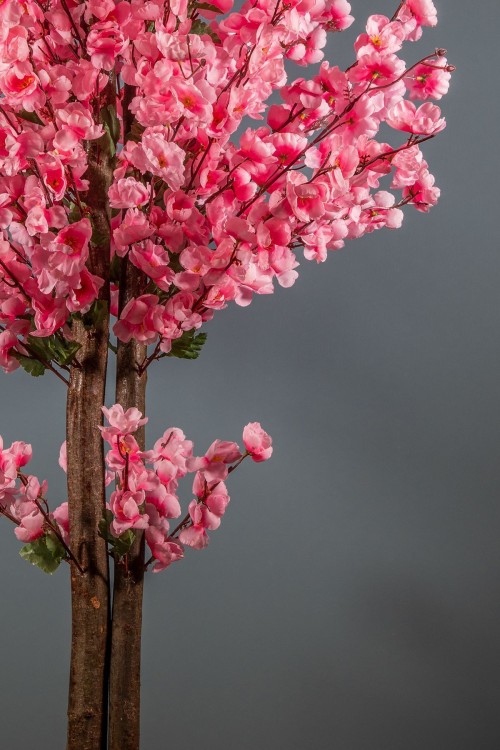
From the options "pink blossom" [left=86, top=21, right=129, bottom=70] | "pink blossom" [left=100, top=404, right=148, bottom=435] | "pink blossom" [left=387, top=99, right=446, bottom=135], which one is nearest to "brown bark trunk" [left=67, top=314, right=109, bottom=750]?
"pink blossom" [left=100, top=404, right=148, bottom=435]

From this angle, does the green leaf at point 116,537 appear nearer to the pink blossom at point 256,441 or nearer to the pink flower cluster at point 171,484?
the pink flower cluster at point 171,484

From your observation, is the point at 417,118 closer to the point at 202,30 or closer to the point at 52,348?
the point at 202,30

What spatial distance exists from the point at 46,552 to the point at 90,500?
0.08 metres

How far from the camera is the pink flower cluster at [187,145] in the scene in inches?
33.5

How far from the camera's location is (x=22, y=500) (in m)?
1.05

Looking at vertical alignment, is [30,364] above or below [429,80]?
below

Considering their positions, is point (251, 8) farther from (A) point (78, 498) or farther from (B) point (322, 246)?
(A) point (78, 498)

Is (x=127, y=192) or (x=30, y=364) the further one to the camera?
Result: (x=30, y=364)

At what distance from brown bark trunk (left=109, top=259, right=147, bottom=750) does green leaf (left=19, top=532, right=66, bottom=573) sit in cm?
8

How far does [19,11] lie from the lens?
0.83m

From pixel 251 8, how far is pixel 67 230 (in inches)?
13.0

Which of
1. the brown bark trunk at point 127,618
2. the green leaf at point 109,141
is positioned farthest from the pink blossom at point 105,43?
the brown bark trunk at point 127,618

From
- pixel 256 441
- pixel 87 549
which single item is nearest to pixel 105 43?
pixel 256 441

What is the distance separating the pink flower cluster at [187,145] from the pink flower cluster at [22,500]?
4.8 inches
